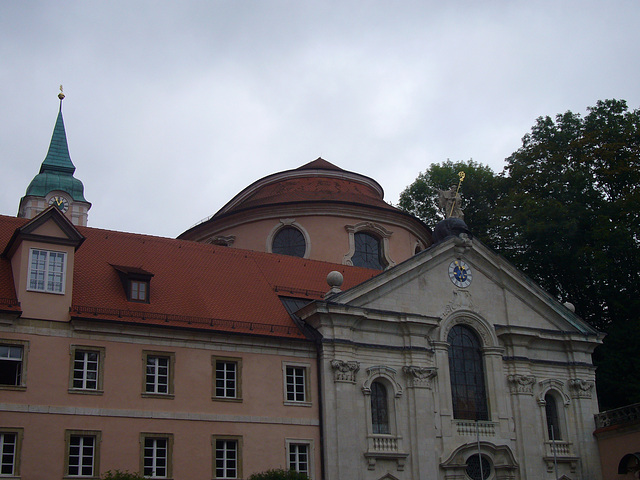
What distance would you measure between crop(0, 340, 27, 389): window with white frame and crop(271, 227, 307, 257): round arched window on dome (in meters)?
18.5

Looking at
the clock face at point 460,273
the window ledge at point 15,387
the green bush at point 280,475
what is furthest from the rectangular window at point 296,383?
the window ledge at point 15,387

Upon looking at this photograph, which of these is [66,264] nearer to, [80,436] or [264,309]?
[80,436]

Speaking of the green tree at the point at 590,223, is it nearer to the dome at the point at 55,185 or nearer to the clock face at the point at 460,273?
the clock face at the point at 460,273

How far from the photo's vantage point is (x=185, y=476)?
2748cm

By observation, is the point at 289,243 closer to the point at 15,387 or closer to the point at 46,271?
the point at 46,271

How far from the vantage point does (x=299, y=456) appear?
3023 centimetres

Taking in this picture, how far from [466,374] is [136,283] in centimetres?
1462

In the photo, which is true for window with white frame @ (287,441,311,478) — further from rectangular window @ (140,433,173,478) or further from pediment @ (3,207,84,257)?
pediment @ (3,207,84,257)

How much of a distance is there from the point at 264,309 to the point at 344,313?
3.19 m

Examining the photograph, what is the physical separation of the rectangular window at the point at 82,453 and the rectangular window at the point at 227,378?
15.3ft

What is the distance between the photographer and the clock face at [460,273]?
3659cm

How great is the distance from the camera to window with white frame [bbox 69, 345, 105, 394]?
2698cm

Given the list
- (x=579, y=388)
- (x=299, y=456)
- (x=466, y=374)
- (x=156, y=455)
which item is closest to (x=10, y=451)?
(x=156, y=455)

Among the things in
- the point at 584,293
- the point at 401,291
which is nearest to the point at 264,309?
the point at 401,291
